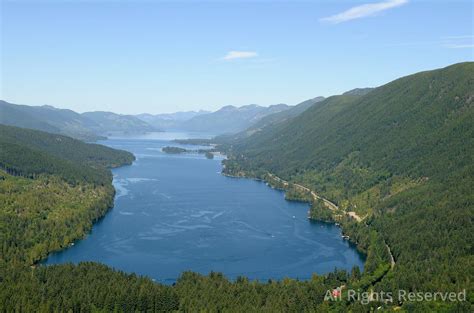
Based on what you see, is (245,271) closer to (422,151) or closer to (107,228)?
(107,228)

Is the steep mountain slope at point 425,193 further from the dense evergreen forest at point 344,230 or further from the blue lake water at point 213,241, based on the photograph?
the blue lake water at point 213,241

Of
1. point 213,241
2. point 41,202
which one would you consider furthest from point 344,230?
point 41,202

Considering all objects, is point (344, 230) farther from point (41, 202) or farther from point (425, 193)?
point (41, 202)

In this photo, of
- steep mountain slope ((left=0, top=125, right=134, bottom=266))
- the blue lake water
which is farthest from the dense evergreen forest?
the blue lake water

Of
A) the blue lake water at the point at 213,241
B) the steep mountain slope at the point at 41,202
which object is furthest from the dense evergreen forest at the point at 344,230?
the blue lake water at the point at 213,241

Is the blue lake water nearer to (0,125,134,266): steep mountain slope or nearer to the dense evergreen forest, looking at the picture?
(0,125,134,266): steep mountain slope
